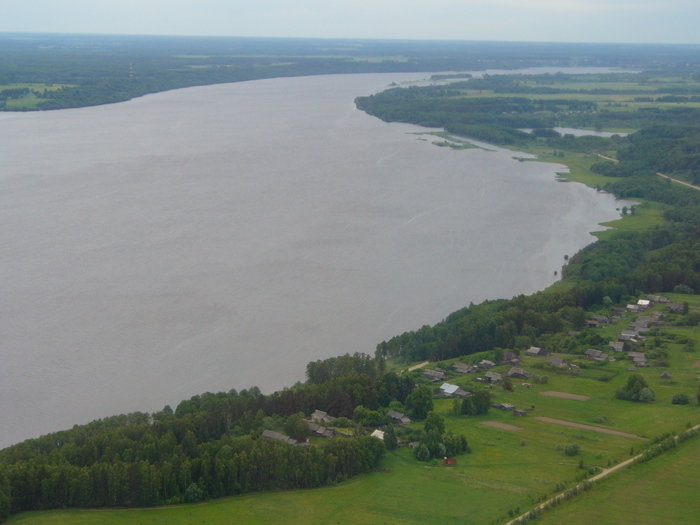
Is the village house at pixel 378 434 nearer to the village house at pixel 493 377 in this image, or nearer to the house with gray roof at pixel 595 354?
the village house at pixel 493 377

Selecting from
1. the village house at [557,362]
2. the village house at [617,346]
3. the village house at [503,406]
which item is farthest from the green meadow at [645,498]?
the village house at [617,346]

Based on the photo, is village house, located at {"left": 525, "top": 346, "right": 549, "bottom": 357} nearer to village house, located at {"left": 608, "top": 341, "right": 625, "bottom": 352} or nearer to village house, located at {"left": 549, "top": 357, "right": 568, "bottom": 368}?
village house, located at {"left": 549, "top": 357, "right": 568, "bottom": 368}

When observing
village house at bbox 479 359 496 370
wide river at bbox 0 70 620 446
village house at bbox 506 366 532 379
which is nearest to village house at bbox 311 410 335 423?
wide river at bbox 0 70 620 446

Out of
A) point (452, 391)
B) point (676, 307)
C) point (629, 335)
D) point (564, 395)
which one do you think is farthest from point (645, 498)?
point (676, 307)

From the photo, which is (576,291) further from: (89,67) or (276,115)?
(89,67)

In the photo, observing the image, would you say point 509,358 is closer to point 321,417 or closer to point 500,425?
point 500,425

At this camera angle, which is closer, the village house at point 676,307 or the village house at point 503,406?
the village house at point 503,406

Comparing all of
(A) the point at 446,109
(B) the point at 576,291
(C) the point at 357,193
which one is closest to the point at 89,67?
(A) the point at 446,109
